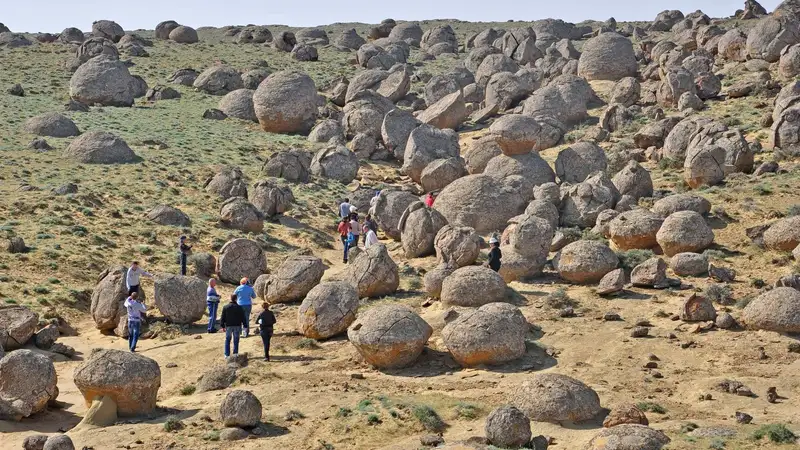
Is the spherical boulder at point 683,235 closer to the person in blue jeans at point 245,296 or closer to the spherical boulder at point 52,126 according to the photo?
the person in blue jeans at point 245,296

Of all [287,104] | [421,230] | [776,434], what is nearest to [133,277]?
[421,230]

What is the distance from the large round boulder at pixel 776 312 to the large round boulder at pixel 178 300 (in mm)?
14462

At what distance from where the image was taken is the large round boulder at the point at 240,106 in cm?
5938

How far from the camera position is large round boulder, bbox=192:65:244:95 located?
66938 millimetres

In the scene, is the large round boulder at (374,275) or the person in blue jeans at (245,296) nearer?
the person in blue jeans at (245,296)

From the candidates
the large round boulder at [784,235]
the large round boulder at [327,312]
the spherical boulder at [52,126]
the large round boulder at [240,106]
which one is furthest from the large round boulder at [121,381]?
the large round boulder at [240,106]

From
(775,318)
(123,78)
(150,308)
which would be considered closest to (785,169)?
(775,318)

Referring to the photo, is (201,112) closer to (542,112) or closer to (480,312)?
(542,112)

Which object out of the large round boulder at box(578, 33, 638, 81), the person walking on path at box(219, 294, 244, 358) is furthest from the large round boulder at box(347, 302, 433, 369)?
the large round boulder at box(578, 33, 638, 81)

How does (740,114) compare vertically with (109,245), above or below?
above

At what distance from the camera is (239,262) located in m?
33.1

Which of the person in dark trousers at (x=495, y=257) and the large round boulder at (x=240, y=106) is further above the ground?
the large round boulder at (x=240, y=106)

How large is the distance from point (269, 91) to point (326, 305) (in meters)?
32.3

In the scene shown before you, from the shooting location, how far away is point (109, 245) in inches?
1364
